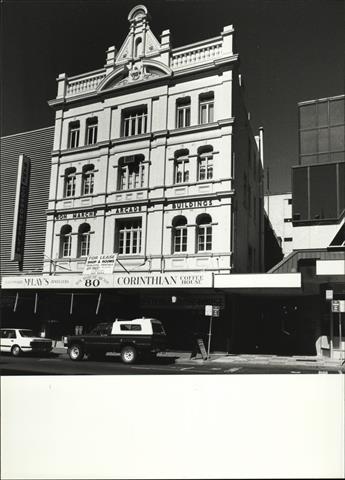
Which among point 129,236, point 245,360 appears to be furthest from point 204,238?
point 245,360

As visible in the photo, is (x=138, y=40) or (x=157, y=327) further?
(x=157, y=327)

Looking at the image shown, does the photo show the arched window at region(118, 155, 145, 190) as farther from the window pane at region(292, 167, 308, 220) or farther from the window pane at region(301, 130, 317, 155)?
the window pane at region(301, 130, 317, 155)

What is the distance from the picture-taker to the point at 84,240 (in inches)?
578

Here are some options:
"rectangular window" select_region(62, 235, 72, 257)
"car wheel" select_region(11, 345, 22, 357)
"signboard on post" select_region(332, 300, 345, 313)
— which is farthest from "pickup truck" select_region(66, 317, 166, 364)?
"signboard on post" select_region(332, 300, 345, 313)

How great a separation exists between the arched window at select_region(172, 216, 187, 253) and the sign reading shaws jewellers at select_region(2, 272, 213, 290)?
93 centimetres

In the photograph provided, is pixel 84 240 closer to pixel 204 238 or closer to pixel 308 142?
pixel 204 238

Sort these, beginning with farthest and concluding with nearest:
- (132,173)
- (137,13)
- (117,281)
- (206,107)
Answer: (206,107), (132,173), (117,281), (137,13)

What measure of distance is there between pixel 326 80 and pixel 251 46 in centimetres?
221

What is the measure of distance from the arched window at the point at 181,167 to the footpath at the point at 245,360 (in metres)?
5.72

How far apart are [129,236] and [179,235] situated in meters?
1.87

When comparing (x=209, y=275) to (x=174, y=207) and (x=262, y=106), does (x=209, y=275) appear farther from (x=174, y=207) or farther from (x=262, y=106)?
(x=262, y=106)

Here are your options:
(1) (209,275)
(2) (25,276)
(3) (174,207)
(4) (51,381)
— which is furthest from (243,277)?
(4) (51,381)

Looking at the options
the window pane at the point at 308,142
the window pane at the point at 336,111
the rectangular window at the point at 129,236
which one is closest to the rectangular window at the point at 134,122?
the rectangular window at the point at 129,236

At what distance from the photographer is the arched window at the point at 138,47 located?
500 inches
